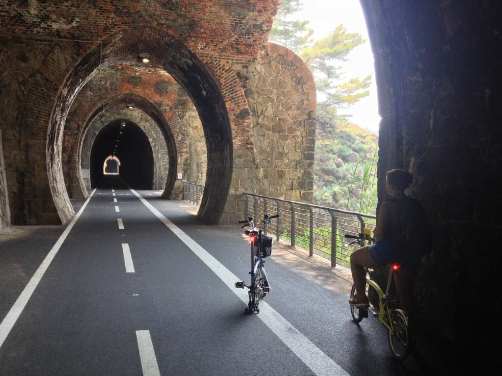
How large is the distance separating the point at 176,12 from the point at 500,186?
13541 millimetres

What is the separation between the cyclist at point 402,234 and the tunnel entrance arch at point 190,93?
11817 mm

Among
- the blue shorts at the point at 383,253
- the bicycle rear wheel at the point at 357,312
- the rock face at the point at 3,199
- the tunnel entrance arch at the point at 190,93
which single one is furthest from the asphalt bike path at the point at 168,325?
the tunnel entrance arch at the point at 190,93

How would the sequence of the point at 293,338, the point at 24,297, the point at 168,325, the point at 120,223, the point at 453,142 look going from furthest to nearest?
the point at 120,223 → the point at 24,297 → the point at 168,325 → the point at 293,338 → the point at 453,142

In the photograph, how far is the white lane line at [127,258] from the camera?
29.1ft

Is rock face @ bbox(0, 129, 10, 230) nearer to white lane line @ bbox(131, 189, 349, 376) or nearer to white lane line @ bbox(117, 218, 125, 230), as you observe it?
white lane line @ bbox(117, 218, 125, 230)

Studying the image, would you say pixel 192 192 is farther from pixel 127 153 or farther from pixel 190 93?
pixel 127 153

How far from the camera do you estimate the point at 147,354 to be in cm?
475

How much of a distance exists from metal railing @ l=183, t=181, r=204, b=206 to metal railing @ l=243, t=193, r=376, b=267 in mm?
8997

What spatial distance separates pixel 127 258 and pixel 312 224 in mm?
3914

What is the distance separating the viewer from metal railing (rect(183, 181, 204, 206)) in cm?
2556

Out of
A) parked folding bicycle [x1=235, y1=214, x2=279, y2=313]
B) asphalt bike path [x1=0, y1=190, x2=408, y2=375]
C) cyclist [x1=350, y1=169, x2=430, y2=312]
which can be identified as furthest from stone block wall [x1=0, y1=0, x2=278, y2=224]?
cyclist [x1=350, y1=169, x2=430, y2=312]

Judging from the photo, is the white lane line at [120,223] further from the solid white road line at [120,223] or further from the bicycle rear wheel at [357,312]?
the bicycle rear wheel at [357,312]

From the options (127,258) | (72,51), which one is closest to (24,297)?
(127,258)

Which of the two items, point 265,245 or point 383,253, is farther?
point 265,245
